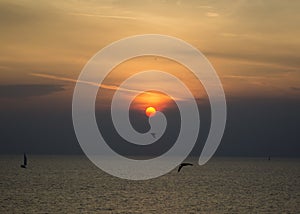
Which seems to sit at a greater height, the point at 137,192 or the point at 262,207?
the point at 137,192

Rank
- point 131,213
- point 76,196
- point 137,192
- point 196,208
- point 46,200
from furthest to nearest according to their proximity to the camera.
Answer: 1. point 137,192
2. point 76,196
3. point 46,200
4. point 196,208
5. point 131,213

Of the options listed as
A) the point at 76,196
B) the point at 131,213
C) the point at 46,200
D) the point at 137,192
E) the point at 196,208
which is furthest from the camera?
the point at 137,192

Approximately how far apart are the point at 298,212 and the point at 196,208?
44.0 feet

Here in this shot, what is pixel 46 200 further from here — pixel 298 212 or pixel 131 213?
pixel 298 212

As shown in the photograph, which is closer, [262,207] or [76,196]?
[262,207]

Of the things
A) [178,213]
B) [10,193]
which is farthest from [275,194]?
[10,193]

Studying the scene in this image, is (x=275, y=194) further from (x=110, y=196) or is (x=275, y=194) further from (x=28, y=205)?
(x=28, y=205)

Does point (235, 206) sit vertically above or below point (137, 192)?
below

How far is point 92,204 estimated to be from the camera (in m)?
82.6

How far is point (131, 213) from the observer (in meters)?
73.7

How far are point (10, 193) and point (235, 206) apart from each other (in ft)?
129

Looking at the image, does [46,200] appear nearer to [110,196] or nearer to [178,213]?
[110,196]

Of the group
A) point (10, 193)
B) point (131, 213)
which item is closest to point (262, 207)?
point (131, 213)

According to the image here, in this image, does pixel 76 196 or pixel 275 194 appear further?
pixel 275 194
